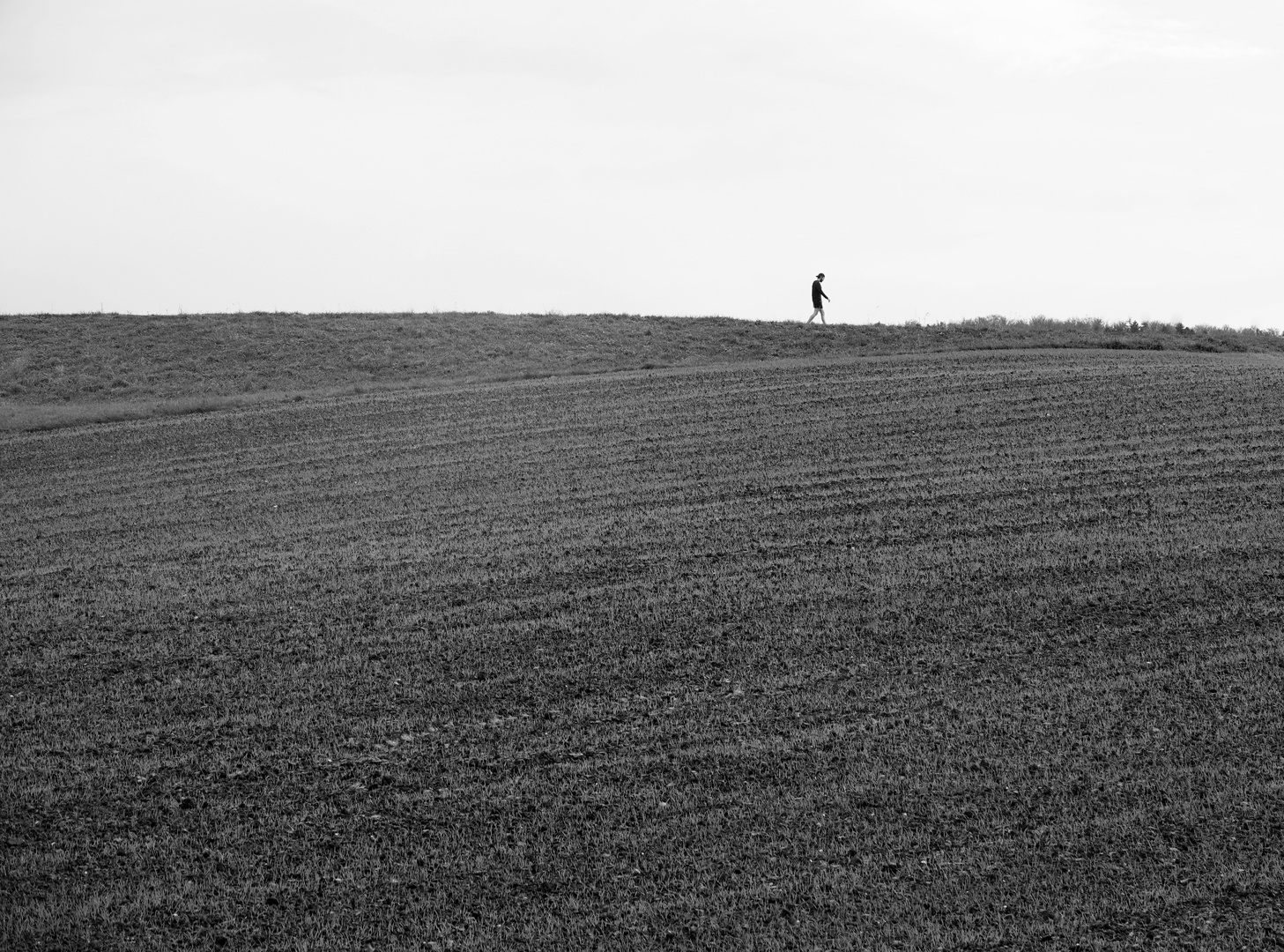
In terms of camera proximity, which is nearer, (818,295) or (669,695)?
(669,695)

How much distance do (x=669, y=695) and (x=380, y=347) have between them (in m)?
27.5

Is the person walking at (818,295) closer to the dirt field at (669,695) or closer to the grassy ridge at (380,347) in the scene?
the grassy ridge at (380,347)

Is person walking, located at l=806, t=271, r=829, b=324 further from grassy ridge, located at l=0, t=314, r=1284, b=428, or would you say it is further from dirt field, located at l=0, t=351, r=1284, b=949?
dirt field, located at l=0, t=351, r=1284, b=949

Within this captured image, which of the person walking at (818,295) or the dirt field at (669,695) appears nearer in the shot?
the dirt field at (669,695)

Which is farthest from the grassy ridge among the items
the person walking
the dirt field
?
the dirt field

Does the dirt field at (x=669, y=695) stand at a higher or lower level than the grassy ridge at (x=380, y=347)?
lower

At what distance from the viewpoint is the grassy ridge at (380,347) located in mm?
32781

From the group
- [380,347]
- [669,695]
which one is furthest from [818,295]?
[669,695]

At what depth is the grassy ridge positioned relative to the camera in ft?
108

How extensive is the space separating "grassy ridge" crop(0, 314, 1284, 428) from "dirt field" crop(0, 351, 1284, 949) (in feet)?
32.8

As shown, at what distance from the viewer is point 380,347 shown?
3797cm

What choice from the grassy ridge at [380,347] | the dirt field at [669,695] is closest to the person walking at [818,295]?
the grassy ridge at [380,347]

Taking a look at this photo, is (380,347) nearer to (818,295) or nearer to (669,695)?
(818,295)

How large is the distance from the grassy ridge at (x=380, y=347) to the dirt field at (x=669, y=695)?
10.0 metres
